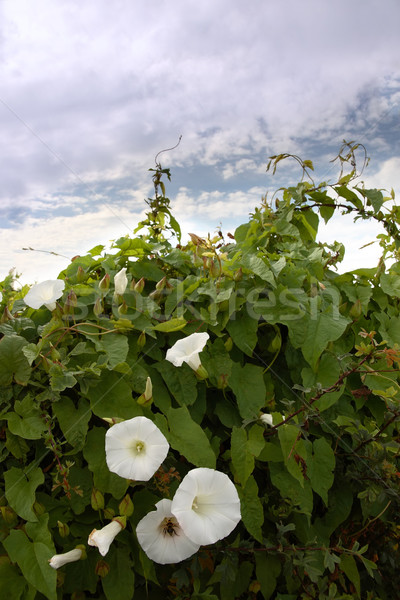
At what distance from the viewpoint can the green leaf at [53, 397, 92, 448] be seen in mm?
1215

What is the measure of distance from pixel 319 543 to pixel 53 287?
1132mm

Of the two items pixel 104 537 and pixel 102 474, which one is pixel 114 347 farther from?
pixel 104 537

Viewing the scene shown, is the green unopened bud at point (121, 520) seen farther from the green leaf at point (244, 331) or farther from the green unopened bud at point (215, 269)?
the green unopened bud at point (215, 269)

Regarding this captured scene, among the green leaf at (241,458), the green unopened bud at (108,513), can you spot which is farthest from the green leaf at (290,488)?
the green unopened bud at (108,513)

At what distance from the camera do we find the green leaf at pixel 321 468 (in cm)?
134

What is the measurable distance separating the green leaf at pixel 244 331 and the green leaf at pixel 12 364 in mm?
625

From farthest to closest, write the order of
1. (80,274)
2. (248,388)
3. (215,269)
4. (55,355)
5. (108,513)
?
1. (80,274)
2. (215,269)
3. (248,388)
4. (55,355)
5. (108,513)

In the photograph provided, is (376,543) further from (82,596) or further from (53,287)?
(53,287)

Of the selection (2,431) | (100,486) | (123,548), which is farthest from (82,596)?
(2,431)

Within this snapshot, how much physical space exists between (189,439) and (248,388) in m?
0.27

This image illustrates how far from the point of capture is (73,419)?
1241mm

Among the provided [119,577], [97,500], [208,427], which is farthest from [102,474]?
[208,427]

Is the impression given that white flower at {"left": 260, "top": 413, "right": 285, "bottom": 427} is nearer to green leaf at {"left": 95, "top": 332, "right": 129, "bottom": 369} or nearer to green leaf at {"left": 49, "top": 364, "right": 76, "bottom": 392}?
green leaf at {"left": 95, "top": 332, "right": 129, "bottom": 369}

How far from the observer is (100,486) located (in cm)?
118
